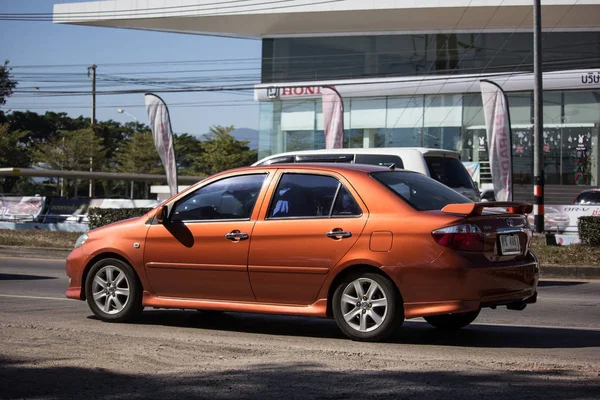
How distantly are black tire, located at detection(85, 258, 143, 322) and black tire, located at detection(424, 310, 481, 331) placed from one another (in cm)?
285

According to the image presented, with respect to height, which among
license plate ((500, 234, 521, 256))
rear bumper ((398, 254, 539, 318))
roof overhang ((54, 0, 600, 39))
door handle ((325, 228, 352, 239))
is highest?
roof overhang ((54, 0, 600, 39))

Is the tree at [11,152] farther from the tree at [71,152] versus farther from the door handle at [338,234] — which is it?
the door handle at [338,234]

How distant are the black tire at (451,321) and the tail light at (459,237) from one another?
1.35m

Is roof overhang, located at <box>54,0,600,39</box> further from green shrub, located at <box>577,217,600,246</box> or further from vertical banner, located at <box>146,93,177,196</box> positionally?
green shrub, located at <box>577,217,600,246</box>

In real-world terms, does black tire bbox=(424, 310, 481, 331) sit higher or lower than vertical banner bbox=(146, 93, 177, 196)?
lower

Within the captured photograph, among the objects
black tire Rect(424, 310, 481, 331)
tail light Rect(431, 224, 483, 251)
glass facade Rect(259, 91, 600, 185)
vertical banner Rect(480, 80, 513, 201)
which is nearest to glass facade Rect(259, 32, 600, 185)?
glass facade Rect(259, 91, 600, 185)

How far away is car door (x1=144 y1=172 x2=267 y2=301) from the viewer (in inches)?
316

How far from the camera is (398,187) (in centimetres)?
778

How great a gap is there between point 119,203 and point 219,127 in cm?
4144

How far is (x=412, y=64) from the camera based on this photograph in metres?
49.1

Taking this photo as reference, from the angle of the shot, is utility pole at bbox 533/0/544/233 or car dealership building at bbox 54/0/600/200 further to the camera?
car dealership building at bbox 54/0/600/200

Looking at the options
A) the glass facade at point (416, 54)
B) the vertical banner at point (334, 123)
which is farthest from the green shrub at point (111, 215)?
the glass facade at point (416, 54)

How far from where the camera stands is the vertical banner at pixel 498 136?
2603 cm

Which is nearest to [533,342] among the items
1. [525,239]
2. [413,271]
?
[525,239]
